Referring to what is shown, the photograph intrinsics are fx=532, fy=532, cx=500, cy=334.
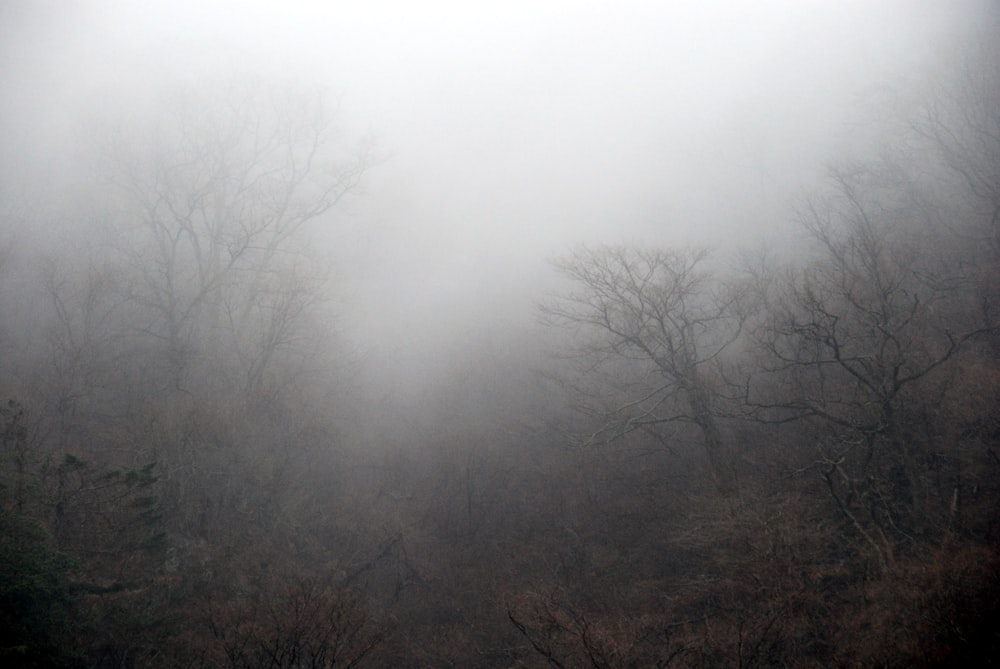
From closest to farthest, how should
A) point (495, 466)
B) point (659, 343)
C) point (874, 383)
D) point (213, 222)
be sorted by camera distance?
point (874, 383)
point (659, 343)
point (495, 466)
point (213, 222)

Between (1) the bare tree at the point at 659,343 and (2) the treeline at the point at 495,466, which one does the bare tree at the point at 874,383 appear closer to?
(2) the treeline at the point at 495,466

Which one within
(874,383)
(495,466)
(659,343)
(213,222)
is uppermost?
(213,222)

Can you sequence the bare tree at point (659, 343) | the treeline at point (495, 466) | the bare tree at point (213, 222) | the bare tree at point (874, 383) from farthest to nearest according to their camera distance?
the bare tree at point (213, 222) → the bare tree at point (659, 343) → the bare tree at point (874, 383) → the treeline at point (495, 466)

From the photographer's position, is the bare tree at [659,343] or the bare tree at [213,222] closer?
the bare tree at [659,343]

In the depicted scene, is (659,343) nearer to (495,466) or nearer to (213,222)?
(495,466)

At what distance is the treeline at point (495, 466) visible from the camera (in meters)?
8.58

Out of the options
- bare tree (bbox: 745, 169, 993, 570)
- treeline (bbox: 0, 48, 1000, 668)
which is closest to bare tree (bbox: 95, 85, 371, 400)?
treeline (bbox: 0, 48, 1000, 668)

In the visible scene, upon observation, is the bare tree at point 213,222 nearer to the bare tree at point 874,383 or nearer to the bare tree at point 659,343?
the bare tree at point 659,343

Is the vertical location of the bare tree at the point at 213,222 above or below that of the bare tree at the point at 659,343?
above

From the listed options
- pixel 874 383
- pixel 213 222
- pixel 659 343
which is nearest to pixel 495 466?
pixel 659 343

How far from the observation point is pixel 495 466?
16219mm

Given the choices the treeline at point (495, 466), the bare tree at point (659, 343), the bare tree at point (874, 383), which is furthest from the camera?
the bare tree at point (659, 343)

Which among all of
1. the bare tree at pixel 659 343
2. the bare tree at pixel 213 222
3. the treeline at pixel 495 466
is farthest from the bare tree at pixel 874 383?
the bare tree at pixel 213 222

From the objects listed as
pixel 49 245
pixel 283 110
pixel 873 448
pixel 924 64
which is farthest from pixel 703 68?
pixel 49 245
